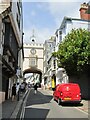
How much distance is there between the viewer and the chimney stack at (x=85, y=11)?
135 feet

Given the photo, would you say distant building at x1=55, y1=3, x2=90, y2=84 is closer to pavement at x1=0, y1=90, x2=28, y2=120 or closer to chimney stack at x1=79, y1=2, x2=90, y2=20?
chimney stack at x1=79, y1=2, x2=90, y2=20

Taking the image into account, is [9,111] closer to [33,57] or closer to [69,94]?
[69,94]

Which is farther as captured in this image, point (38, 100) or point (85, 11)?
point (85, 11)

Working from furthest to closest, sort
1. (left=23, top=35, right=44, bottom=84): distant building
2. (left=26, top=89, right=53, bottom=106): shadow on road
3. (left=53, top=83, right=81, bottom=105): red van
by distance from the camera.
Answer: (left=23, top=35, right=44, bottom=84): distant building, (left=26, top=89, right=53, bottom=106): shadow on road, (left=53, top=83, right=81, bottom=105): red van

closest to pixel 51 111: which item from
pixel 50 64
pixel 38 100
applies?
pixel 38 100

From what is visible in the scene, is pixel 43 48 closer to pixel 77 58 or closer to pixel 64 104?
pixel 77 58

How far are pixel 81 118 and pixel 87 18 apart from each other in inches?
1166

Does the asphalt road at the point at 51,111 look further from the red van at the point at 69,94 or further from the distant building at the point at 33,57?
the distant building at the point at 33,57

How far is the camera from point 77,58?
28.4 m

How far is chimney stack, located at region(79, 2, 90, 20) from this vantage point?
41219mm

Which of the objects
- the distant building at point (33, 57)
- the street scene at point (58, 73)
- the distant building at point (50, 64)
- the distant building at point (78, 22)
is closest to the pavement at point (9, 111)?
the street scene at point (58, 73)

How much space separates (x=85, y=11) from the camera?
41594 mm

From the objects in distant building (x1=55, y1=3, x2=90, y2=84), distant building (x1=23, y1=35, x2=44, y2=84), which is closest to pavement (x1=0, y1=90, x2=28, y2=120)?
distant building (x1=55, y1=3, x2=90, y2=84)

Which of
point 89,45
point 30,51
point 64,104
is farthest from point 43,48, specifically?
point 64,104
